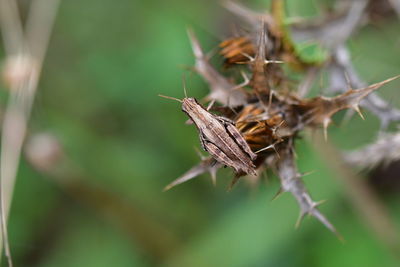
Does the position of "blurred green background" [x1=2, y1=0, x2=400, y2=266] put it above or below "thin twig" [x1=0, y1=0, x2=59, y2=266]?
below

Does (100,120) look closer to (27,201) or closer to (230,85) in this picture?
(27,201)

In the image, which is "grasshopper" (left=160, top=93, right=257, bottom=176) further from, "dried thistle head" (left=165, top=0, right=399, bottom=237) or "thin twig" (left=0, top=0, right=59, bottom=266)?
"thin twig" (left=0, top=0, right=59, bottom=266)

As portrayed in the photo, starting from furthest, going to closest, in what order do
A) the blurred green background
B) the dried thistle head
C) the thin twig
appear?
the blurred green background
the thin twig
the dried thistle head

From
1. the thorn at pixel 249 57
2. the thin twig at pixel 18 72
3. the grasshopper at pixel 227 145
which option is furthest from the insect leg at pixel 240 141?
the thin twig at pixel 18 72

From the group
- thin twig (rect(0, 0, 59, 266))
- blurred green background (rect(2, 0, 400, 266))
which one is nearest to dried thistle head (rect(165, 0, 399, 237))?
blurred green background (rect(2, 0, 400, 266))

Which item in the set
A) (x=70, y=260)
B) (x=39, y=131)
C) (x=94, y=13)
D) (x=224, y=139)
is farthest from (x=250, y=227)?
(x=94, y=13)

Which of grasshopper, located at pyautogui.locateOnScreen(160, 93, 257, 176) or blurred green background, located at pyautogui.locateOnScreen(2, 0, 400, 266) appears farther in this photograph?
blurred green background, located at pyautogui.locateOnScreen(2, 0, 400, 266)

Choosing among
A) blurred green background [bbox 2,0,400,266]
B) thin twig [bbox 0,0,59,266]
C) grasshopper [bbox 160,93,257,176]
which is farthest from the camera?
blurred green background [bbox 2,0,400,266]
